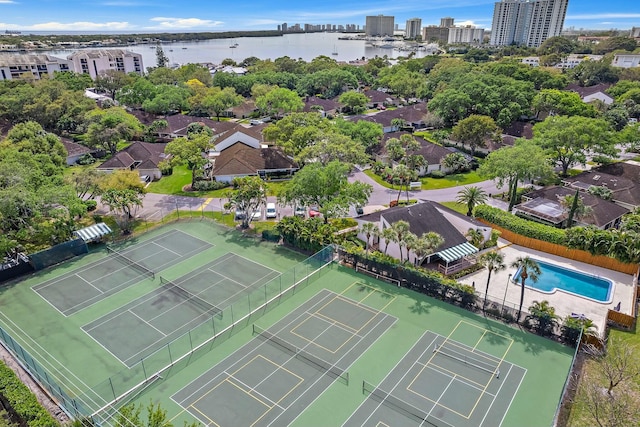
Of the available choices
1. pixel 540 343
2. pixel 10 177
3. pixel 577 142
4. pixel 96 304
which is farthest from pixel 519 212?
pixel 10 177

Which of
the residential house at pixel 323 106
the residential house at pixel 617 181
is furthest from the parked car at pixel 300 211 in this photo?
the residential house at pixel 323 106

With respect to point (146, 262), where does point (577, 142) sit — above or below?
above

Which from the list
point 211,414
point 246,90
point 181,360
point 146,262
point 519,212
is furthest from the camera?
point 246,90

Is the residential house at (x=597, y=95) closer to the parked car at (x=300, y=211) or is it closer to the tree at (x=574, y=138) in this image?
the tree at (x=574, y=138)

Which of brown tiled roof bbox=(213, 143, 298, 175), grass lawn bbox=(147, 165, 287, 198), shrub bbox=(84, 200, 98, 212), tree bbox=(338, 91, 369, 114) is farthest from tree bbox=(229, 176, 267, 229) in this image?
tree bbox=(338, 91, 369, 114)

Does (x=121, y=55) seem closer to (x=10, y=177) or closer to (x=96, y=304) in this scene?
(x=10, y=177)

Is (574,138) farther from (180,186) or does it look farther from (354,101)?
(180,186)
